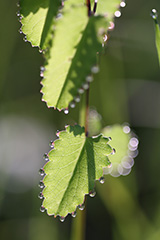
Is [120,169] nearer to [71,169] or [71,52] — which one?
[71,169]

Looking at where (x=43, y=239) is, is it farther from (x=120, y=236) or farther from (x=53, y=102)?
(x=53, y=102)

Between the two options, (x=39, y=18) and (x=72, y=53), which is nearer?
(x=72, y=53)

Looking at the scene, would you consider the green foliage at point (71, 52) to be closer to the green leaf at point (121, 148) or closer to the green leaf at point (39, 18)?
the green leaf at point (39, 18)

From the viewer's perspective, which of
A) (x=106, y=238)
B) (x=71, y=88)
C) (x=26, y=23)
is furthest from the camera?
(x=106, y=238)

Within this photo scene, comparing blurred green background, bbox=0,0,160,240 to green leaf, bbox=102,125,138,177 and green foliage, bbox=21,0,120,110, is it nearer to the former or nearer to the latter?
green leaf, bbox=102,125,138,177

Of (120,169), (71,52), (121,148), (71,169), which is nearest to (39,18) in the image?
(71,52)

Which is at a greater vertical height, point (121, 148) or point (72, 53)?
point (121, 148)

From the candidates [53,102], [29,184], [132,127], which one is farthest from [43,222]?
[53,102]

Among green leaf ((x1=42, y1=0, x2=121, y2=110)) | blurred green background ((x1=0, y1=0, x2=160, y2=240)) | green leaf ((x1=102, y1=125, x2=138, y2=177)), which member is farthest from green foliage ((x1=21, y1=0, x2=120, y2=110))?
blurred green background ((x1=0, y1=0, x2=160, y2=240))

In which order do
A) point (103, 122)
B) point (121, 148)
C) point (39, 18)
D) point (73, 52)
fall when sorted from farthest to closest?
point (103, 122) < point (121, 148) < point (39, 18) < point (73, 52)
